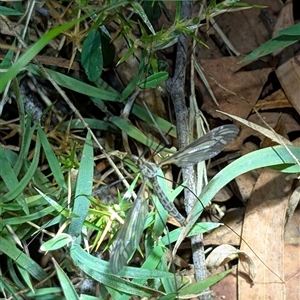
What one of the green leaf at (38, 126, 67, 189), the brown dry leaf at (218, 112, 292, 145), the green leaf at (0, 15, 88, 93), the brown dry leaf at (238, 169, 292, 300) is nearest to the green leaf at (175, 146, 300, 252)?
the brown dry leaf at (218, 112, 292, 145)

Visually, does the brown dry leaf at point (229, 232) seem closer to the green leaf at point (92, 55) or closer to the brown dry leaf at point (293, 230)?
the brown dry leaf at point (293, 230)

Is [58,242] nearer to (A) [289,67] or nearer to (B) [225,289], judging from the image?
(B) [225,289]

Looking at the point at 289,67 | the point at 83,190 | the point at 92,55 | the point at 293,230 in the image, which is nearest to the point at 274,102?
the point at 289,67

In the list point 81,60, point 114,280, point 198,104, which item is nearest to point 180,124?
point 198,104

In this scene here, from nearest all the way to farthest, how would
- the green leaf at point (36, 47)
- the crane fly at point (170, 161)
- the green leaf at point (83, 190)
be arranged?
the green leaf at point (36, 47), the crane fly at point (170, 161), the green leaf at point (83, 190)

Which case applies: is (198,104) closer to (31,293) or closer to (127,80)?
(127,80)

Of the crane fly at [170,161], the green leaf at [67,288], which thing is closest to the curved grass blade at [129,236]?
the crane fly at [170,161]

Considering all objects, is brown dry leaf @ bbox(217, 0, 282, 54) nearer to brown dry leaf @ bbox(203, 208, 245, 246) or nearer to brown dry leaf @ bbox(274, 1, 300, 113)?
brown dry leaf @ bbox(274, 1, 300, 113)
